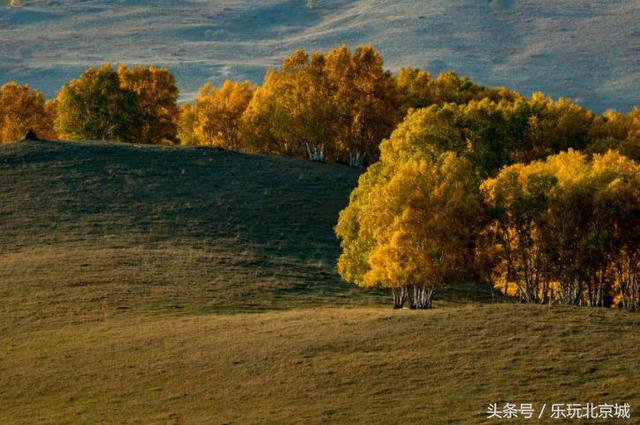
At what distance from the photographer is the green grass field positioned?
44.7m

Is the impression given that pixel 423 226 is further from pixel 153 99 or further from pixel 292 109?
pixel 153 99

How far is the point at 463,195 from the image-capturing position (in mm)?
→ 67250

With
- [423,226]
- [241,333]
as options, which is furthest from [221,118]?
[241,333]

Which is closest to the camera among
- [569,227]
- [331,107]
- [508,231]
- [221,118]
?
[569,227]

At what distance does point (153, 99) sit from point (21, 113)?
2298 cm

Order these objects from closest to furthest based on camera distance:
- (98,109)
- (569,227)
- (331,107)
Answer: (569,227) < (331,107) < (98,109)

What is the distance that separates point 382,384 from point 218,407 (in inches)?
306

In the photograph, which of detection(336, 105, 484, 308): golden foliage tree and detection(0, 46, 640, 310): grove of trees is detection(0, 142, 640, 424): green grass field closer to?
detection(336, 105, 484, 308): golden foliage tree

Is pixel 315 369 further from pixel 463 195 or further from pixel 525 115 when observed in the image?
pixel 525 115

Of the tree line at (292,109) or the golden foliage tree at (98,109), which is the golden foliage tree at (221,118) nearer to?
the tree line at (292,109)

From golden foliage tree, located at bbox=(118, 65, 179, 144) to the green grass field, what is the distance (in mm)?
47003

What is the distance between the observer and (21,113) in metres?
154

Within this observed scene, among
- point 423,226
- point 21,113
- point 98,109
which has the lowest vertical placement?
point 423,226

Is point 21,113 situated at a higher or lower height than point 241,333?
higher
